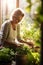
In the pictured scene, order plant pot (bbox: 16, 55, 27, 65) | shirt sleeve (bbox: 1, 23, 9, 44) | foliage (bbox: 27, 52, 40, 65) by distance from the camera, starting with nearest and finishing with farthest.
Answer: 1. foliage (bbox: 27, 52, 40, 65)
2. plant pot (bbox: 16, 55, 27, 65)
3. shirt sleeve (bbox: 1, 23, 9, 44)

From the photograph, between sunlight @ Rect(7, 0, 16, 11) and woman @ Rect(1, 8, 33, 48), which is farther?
sunlight @ Rect(7, 0, 16, 11)

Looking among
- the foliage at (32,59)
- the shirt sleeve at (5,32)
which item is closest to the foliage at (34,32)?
the foliage at (32,59)

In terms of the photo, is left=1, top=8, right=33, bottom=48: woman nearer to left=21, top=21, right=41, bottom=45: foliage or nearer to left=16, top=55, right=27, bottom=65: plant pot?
left=21, top=21, right=41, bottom=45: foliage

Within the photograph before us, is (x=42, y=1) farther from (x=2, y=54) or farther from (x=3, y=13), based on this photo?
(x=3, y=13)

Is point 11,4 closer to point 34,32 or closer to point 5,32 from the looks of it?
point 5,32

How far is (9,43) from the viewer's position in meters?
2.36

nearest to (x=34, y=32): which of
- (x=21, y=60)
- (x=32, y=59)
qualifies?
(x=21, y=60)

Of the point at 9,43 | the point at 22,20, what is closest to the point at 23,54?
the point at 9,43

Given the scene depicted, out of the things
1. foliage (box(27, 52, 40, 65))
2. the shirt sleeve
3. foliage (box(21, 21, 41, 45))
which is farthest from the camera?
the shirt sleeve

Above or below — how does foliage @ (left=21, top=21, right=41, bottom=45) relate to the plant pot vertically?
above

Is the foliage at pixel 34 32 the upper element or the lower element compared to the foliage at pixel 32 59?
upper

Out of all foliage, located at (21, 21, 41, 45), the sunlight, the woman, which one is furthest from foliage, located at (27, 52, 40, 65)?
the sunlight

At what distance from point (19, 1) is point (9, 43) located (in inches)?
53.6

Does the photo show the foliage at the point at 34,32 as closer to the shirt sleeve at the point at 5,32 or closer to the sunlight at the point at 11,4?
the shirt sleeve at the point at 5,32
